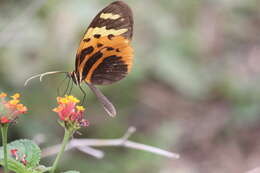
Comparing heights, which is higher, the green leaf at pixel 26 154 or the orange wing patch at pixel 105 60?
the orange wing patch at pixel 105 60

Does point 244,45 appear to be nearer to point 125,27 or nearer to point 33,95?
point 33,95

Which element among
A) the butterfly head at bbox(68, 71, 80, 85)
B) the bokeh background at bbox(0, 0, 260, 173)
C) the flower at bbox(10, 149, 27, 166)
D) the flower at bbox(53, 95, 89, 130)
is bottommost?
the bokeh background at bbox(0, 0, 260, 173)

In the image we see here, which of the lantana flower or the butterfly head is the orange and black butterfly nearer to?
the butterfly head

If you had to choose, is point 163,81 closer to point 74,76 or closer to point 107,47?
point 107,47

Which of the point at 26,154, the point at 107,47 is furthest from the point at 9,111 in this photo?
the point at 107,47

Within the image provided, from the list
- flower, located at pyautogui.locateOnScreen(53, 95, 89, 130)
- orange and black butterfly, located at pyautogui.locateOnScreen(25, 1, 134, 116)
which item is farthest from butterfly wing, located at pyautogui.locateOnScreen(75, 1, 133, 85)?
flower, located at pyautogui.locateOnScreen(53, 95, 89, 130)

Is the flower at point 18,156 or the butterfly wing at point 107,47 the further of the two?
the butterfly wing at point 107,47

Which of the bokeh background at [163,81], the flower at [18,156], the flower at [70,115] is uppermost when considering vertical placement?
the flower at [70,115]

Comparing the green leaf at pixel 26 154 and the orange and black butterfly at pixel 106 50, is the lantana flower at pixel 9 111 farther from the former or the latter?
the orange and black butterfly at pixel 106 50

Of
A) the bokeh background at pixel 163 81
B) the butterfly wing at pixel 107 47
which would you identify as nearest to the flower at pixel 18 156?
the butterfly wing at pixel 107 47

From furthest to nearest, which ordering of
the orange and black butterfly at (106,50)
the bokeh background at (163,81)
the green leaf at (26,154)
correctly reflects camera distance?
the bokeh background at (163,81) → the orange and black butterfly at (106,50) → the green leaf at (26,154)
